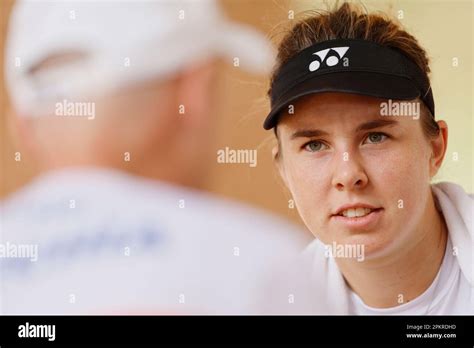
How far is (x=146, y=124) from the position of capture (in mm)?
3068

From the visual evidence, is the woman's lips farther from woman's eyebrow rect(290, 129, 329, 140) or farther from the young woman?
woman's eyebrow rect(290, 129, 329, 140)

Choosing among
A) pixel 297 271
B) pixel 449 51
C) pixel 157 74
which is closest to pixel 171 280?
pixel 297 271

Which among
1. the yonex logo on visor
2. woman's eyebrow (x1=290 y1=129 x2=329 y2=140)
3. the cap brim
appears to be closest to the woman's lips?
woman's eyebrow (x1=290 y1=129 x2=329 y2=140)

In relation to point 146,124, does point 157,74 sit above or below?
above

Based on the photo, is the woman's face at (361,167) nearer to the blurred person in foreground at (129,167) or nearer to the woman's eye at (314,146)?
the woman's eye at (314,146)

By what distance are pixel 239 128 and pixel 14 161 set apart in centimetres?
108

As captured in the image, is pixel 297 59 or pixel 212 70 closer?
pixel 297 59

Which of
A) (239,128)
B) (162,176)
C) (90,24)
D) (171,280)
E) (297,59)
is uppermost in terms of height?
(90,24)

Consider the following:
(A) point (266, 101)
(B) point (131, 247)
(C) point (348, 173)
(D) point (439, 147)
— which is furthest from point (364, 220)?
(B) point (131, 247)

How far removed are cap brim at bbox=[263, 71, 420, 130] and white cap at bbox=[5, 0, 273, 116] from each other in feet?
1.63

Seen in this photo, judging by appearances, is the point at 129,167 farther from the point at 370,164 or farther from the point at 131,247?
the point at 370,164

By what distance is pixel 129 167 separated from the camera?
3062 millimetres

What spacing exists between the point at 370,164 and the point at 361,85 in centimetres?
34
